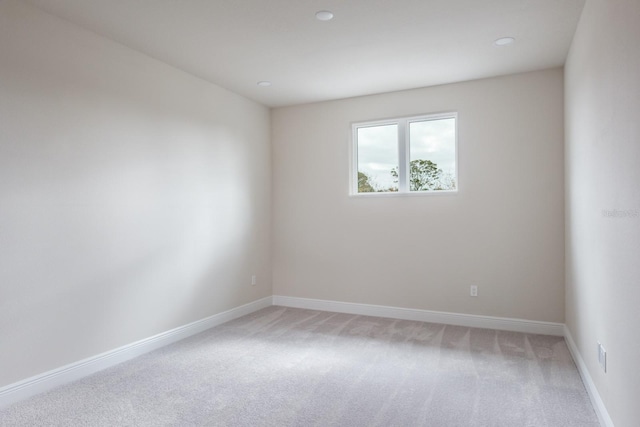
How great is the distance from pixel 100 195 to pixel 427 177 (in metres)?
3.31

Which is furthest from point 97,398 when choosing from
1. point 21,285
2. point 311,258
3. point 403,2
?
point 403,2

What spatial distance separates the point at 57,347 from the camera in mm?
2766

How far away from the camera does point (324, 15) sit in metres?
2.80

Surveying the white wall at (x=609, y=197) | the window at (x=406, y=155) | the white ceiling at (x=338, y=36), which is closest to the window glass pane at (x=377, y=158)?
the window at (x=406, y=155)

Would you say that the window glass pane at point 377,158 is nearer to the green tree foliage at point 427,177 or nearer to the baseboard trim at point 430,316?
the green tree foliage at point 427,177

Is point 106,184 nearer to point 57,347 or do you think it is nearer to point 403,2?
point 57,347

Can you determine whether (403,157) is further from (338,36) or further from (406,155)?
(338,36)

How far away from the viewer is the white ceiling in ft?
8.88

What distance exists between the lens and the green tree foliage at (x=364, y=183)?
484cm

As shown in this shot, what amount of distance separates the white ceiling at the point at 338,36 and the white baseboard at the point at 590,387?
254 cm

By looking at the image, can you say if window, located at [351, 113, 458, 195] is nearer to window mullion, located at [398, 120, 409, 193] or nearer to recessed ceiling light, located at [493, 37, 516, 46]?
window mullion, located at [398, 120, 409, 193]

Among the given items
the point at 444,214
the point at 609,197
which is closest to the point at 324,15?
the point at 609,197

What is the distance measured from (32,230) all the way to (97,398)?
47.5 inches

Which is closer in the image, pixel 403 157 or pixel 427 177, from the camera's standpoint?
pixel 427 177
